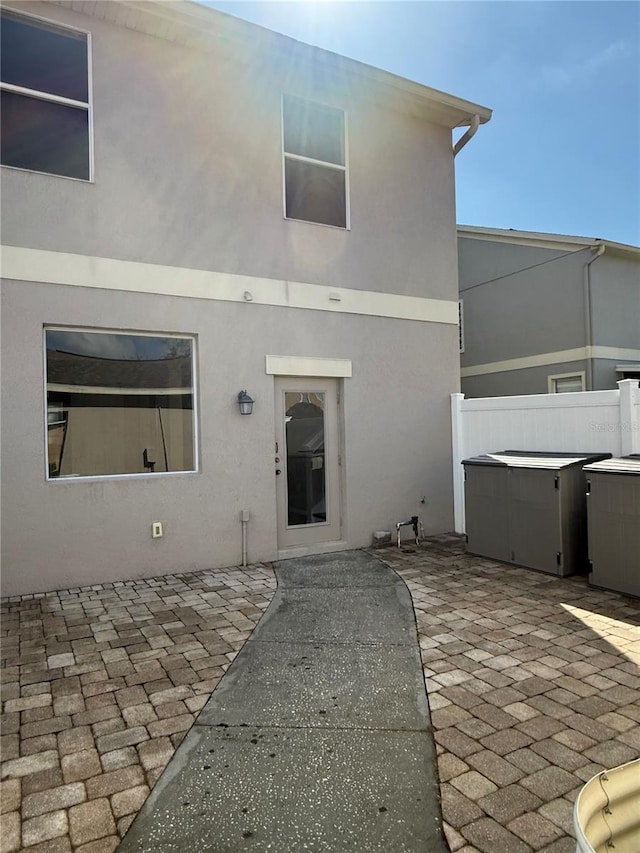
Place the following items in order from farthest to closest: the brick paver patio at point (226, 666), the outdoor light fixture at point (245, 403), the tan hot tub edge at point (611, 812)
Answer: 1. the outdoor light fixture at point (245, 403)
2. the brick paver patio at point (226, 666)
3. the tan hot tub edge at point (611, 812)

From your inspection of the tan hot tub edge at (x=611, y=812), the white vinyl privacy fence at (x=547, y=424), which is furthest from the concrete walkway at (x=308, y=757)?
the white vinyl privacy fence at (x=547, y=424)

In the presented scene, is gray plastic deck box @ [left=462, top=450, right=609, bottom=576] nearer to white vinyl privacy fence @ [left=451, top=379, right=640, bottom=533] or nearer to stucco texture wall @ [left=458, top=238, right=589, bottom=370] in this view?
white vinyl privacy fence @ [left=451, top=379, right=640, bottom=533]

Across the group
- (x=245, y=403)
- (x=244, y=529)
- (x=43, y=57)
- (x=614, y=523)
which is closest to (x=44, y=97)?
(x=43, y=57)

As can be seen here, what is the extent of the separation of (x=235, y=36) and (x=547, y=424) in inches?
220

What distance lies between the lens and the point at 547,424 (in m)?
6.39

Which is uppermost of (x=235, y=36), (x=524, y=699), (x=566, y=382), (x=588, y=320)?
(x=235, y=36)

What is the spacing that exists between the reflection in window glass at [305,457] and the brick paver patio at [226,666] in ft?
4.83

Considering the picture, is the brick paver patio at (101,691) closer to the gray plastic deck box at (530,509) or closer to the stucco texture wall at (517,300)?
the gray plastic deck box at (530,509)

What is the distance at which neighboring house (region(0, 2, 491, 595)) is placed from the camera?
17.7 feet

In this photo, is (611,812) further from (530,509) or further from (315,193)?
(315,193)

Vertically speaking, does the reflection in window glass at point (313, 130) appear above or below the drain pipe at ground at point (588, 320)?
above

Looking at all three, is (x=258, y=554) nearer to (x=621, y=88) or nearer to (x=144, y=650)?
(x=144, y=650)

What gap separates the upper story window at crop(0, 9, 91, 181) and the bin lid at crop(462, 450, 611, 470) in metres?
→ 5.29

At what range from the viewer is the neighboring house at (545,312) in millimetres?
11000
